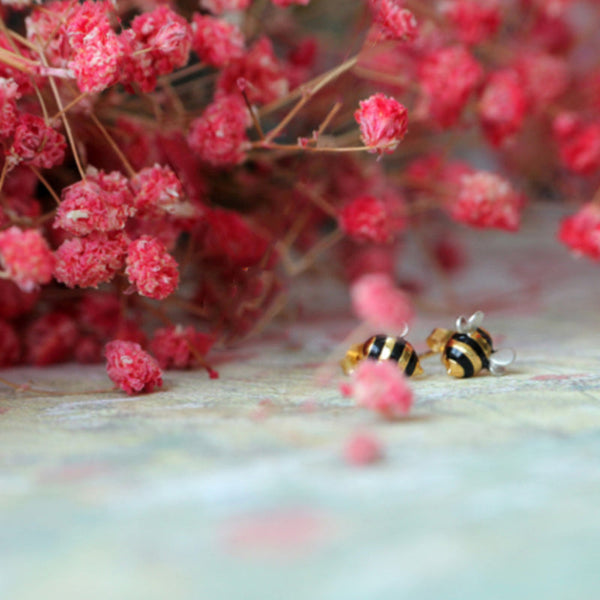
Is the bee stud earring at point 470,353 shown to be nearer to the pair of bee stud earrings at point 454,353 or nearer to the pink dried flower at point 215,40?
the pair of bee stud earrings at point 454,353

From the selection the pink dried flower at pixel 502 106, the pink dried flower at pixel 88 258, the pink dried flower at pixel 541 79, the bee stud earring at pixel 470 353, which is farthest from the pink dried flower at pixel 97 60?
the pink dried flower at pixel 541 79

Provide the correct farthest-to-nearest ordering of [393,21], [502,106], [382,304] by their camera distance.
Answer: [502,106], [393,21], [382,304]

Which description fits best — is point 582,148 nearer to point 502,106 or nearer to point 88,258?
point 502,106

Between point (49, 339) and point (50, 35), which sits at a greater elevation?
point (50, 35)

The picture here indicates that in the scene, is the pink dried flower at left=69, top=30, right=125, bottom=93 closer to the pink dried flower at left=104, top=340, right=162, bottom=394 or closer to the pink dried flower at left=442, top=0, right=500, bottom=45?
the pink dried flower at left=104, top=340, right=162, bottom=394

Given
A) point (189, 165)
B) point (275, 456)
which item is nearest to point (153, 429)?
point (275, 456)

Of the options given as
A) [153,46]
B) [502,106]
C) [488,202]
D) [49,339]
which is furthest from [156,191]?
[502,106]

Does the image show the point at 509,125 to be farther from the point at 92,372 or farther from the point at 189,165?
the point at 92,372
